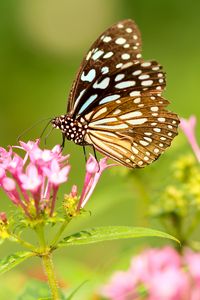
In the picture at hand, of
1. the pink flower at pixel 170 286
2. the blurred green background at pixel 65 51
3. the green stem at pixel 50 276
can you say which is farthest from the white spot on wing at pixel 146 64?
the blurred green background at pixel 65 51

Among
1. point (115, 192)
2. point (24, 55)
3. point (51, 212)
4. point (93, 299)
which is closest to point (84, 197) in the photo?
point (51, 212)

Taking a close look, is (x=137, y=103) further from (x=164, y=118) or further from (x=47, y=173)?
(x=47, y=173)

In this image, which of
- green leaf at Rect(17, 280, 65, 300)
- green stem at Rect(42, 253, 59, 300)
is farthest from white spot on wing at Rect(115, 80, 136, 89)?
green stem at Rect(42, 253, 59, 300)

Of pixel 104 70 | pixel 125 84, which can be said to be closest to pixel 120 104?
pixel 125 84

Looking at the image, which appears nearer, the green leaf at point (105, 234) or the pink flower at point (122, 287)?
the green leaf at point (105, 234)

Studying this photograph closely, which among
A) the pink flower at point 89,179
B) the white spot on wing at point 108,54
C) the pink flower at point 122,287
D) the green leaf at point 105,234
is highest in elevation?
the white spot on wing at point 108,54

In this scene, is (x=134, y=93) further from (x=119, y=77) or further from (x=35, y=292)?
(x=35, y=292)

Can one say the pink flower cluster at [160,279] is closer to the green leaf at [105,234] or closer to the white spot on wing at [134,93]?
the green leaf at [105,234]
